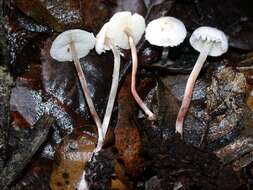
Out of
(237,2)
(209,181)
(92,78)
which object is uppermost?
(237,2)

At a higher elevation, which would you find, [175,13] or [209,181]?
[175,13]

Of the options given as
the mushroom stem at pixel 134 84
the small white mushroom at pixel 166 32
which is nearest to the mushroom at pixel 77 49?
the mushroom stem at pixel 134 84

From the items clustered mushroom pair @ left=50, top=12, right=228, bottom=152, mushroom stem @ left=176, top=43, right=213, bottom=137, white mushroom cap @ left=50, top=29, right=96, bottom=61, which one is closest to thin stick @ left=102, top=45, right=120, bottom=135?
clustered mushroom pair @ left=50, top=12, right=228, bottom=152

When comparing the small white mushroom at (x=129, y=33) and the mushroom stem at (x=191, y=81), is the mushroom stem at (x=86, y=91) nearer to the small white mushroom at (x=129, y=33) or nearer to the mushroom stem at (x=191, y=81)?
the small white mushroom at (x=129, y=33)

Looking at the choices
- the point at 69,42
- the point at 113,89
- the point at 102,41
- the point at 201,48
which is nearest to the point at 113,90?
the point at 113,89

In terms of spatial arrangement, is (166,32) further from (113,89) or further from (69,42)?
(69,42)

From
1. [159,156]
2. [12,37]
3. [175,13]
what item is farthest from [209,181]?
[12,37]

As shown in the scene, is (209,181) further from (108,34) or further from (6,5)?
(6,5)
